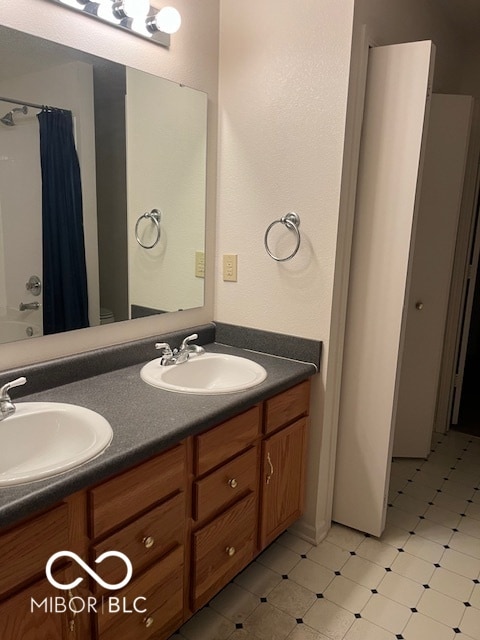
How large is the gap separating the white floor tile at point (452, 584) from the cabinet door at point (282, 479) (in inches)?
22.7

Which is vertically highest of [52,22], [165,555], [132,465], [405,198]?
[52,22]

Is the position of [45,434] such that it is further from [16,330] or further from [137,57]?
[137,57]

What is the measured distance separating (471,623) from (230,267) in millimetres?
1604

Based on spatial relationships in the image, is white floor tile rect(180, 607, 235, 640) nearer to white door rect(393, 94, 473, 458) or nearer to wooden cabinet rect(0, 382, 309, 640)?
wooden cabinet rect(0, 382, 309, 640)

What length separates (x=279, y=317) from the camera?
2.05 m

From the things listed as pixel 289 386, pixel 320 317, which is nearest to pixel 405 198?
pixel 320 317

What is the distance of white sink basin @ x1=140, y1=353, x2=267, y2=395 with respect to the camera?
5.74ft

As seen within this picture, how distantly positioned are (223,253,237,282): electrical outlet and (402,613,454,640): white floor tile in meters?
1.44

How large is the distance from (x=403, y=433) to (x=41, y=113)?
7.97 ft

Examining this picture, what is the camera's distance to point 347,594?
1.83 meters

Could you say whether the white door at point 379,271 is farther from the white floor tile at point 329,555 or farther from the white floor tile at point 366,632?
the white floor tile at point 366,632

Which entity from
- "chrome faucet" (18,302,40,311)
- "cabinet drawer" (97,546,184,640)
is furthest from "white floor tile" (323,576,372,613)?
"chrome faucet" (18,302,40,311)

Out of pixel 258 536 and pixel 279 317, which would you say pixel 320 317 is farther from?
pixel 258 536

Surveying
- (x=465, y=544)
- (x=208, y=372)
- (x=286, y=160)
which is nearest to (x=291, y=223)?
(x=286, y=160)
